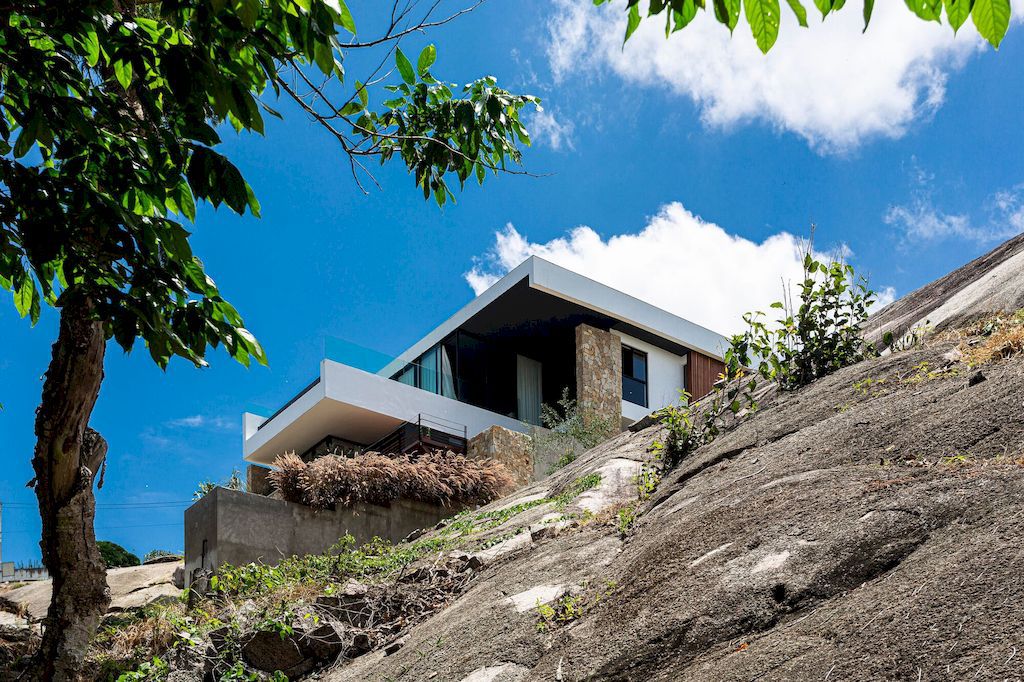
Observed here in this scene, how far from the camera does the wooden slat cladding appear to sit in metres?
27.4

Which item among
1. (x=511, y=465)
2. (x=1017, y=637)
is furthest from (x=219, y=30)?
(x=511, y=465)

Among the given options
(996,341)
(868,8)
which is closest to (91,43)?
(868,8)

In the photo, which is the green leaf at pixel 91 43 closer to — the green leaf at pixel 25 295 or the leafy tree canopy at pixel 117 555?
the green leaf at pixel 25 295

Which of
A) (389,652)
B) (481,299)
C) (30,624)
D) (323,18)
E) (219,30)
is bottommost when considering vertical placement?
(389,652)

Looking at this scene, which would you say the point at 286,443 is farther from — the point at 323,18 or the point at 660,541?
the point at 323,18

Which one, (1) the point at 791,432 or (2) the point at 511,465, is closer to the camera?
(1) the point at 791,432

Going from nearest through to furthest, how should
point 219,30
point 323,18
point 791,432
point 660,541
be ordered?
point 323,18 → point 219,30 → point 660,541 → point 791,432

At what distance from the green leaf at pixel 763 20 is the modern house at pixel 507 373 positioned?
17.6m

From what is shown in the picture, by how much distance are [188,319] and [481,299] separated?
63.3 feet

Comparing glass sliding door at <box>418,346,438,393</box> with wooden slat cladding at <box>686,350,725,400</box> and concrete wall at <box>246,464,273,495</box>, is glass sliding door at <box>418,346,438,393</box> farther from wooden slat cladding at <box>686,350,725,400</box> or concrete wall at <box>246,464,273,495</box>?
wooden slat cladding at <box>686,350,725,400</box>

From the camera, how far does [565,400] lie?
79.3 feet

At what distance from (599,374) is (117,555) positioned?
1234cm

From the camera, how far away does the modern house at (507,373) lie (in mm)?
23016

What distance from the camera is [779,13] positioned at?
3354 mm
